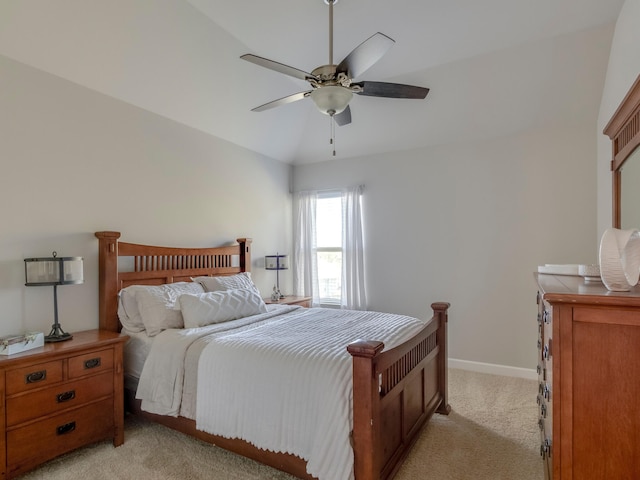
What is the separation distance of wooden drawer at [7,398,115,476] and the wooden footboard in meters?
1.79

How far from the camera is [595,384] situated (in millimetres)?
1237

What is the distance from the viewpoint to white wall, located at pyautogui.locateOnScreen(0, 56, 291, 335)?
246 centimetres

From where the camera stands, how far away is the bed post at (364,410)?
5.67ft

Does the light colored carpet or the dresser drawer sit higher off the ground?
the dresser drawer

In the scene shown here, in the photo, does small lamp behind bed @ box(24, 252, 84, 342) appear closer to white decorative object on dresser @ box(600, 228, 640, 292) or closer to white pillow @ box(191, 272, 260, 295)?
white pillow @ box(191, 272, 260, 295)

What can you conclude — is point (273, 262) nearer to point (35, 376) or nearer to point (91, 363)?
point (91, 363)

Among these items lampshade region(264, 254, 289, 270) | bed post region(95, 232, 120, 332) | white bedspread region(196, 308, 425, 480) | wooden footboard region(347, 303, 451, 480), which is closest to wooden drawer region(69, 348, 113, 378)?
bed post region(95, 232, 120, 332)

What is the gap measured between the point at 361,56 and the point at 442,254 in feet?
9.07

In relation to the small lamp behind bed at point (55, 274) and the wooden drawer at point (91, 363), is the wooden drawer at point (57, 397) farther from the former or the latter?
the small lamp behind bed at point (55, 274)

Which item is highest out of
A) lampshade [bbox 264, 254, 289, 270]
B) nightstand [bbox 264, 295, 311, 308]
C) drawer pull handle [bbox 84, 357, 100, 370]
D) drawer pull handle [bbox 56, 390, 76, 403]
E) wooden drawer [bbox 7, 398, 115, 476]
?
lampshade [bbox 264, 254, 289, 270]

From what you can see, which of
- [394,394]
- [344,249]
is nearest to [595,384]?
[394,394]

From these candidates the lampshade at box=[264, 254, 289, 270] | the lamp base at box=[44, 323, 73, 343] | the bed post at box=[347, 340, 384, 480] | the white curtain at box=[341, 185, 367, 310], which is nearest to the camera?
the bed post at box=[347, 340, 384, 480]

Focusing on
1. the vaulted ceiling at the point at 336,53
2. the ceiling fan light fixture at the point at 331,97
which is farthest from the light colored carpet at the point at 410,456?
the vaulted ceiling at the point at 336,53

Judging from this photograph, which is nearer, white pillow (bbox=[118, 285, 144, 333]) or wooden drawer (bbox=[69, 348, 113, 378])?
wooden drawer (bbox=[69, 348, 113, 378])
